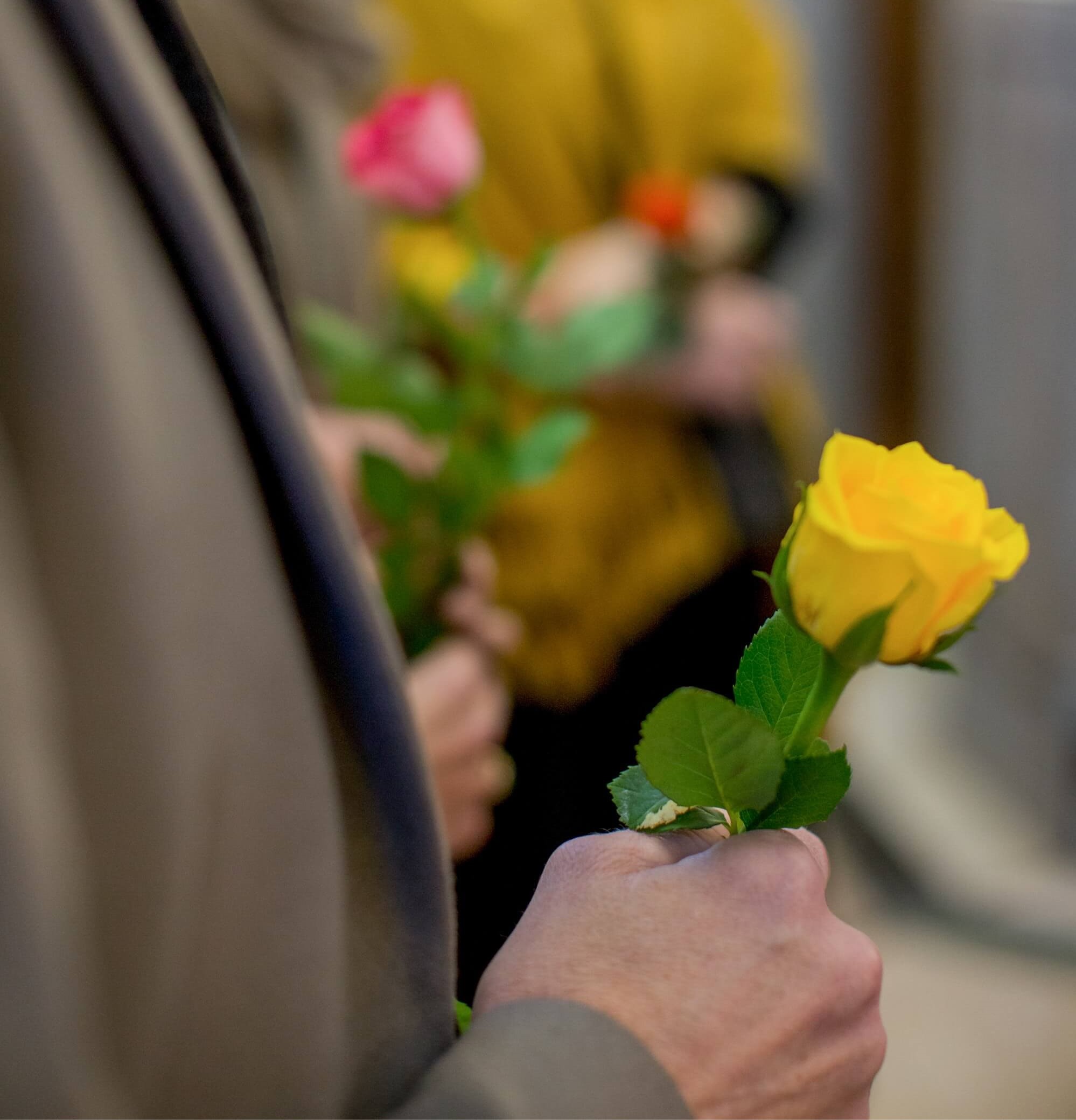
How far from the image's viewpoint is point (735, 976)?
21 centimetres

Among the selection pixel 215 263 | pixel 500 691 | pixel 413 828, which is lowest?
pixel 500 691

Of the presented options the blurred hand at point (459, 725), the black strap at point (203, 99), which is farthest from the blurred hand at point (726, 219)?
the black strap at point (203, 99)

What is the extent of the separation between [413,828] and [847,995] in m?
0.09

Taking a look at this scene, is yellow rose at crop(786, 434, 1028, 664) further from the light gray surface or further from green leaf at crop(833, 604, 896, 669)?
the light gray surface

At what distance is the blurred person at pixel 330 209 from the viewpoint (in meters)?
0.48

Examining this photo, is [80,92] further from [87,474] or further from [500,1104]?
[500,1104]

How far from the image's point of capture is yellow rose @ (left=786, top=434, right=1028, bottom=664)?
0.59ft

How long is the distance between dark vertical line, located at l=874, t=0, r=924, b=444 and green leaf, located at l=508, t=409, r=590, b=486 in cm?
122

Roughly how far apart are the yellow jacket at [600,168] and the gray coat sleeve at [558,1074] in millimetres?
498

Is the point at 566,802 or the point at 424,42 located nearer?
the point at 566,802

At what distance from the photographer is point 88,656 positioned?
21 centimetres

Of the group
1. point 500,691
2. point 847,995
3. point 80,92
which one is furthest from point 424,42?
point 847,995

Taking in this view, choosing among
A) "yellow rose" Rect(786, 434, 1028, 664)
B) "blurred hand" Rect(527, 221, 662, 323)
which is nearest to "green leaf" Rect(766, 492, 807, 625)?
"yellow rose" Rect(786, 434, 1028, 664)

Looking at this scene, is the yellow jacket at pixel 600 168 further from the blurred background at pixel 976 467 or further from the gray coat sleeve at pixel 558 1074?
the gray coat sleeve at pixel 558 1074
